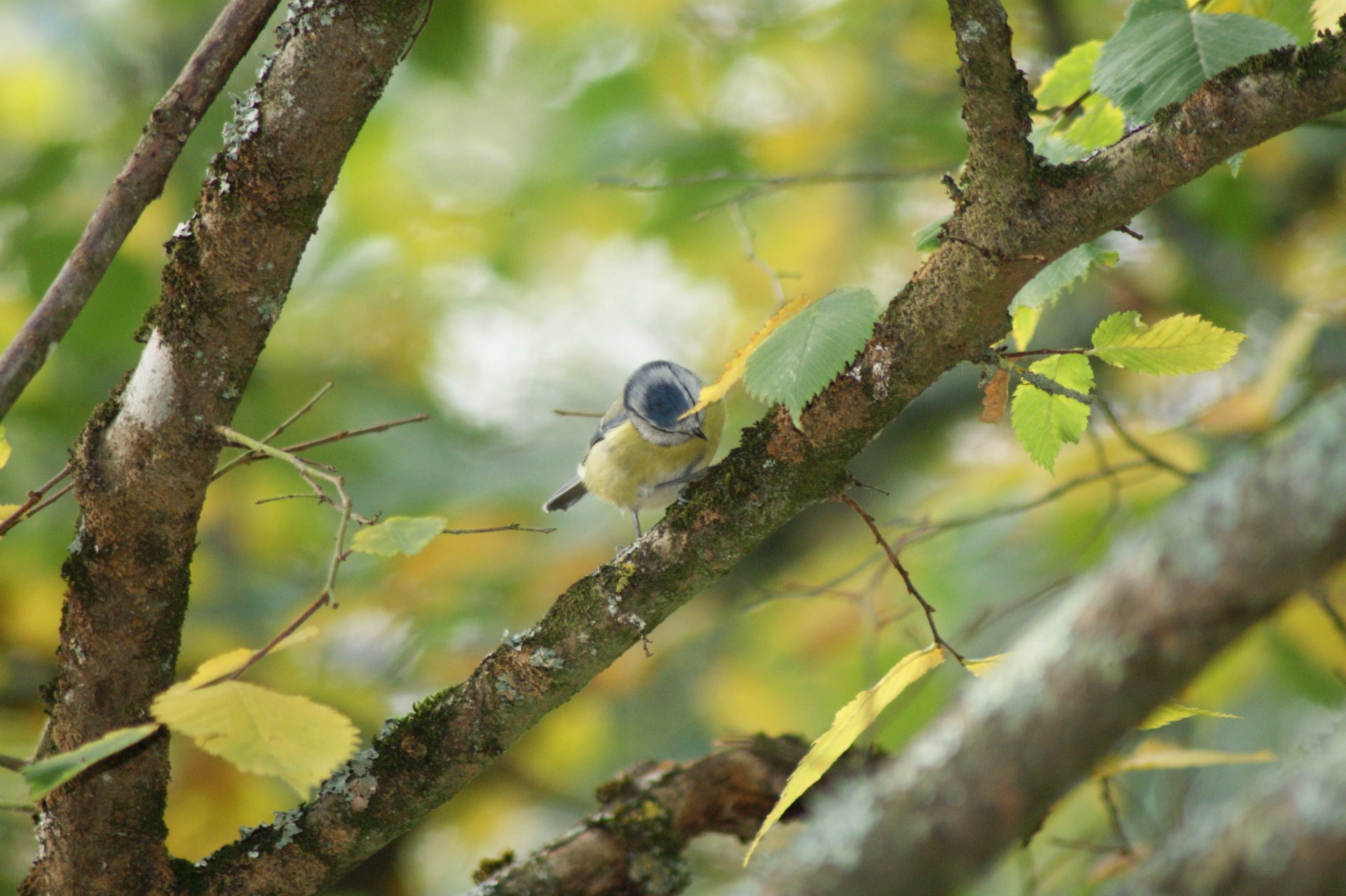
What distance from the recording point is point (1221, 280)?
297 centimetres

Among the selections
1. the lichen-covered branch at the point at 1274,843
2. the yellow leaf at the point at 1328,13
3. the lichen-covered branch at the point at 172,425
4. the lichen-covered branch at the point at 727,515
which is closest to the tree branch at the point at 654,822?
the lichen-covered branch at the point at 727,515

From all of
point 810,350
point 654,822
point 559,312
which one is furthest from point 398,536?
point 559,312

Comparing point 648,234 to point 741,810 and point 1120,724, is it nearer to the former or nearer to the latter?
point 741,810

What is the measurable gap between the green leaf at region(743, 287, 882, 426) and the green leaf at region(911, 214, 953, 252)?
0.76 feet

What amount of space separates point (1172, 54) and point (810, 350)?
597mm

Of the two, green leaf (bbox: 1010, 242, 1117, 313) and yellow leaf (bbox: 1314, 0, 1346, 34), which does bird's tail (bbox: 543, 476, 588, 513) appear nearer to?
green leaf (bbox: 1010, 242, 1117, 313)

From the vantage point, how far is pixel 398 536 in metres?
1.10

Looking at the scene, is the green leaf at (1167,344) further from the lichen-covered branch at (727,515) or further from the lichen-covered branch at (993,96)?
the lichen-covered branch at (993,96)

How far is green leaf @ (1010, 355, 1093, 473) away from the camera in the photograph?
139 centimetres

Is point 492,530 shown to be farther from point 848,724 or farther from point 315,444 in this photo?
point 848,724

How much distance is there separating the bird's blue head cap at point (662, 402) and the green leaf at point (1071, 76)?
982 millimetres

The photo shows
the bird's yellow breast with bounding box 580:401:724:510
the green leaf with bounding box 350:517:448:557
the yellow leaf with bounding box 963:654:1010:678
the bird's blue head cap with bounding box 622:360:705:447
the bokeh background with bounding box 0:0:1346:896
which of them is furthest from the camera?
the bokeh background with bounding box 0:0:1346:896

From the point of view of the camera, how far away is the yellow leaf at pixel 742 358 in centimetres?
122

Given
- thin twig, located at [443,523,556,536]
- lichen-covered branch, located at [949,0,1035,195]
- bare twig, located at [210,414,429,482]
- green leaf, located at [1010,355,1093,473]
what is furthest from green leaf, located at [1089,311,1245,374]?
bare twig, located at [210,414,429,482]
